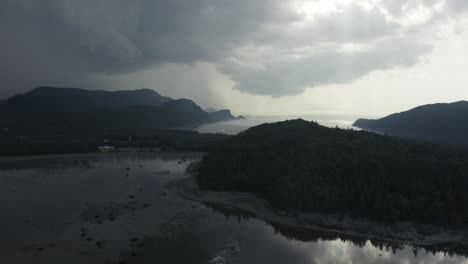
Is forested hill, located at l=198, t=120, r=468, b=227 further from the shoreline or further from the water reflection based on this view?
the water reflection

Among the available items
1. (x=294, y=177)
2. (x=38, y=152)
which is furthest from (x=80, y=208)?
(x=38, y=152)

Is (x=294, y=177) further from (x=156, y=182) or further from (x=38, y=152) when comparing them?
(x=38, y=152)

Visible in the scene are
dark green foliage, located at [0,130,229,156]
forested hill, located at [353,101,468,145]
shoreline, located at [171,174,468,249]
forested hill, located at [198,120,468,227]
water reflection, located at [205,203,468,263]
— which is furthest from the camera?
forested hill, located at [353,101,468,145]

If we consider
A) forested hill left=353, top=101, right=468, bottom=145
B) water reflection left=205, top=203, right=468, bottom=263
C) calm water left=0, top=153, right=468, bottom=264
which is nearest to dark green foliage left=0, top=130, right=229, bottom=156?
calm water left=0, top=153, right=468, bottom=264

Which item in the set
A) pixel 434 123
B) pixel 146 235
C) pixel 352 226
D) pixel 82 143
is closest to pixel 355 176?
pixel 352 226

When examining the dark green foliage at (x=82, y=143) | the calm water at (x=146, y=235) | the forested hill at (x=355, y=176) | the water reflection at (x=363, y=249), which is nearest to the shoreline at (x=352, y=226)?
the water reflection at (x=363, y=249)

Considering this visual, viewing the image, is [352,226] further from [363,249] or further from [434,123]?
[434,123]

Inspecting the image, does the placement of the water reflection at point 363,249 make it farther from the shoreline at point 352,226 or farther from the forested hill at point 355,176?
the forested hill at point 355,176
